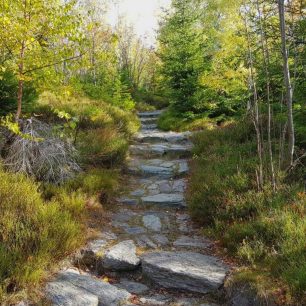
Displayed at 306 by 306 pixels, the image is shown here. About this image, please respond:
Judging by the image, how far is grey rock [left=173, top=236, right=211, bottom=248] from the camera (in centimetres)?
466

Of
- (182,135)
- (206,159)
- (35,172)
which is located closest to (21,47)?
(35,172)

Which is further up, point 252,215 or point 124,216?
point 252,215

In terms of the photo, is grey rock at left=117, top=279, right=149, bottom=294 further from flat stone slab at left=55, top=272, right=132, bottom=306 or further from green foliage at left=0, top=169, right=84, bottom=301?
green foliage at left=0, top=169, right=84, bottom=301

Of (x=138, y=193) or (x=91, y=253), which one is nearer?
(x=91, y=253)

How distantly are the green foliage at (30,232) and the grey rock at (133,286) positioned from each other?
2.36 feet

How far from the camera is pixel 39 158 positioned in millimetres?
5617

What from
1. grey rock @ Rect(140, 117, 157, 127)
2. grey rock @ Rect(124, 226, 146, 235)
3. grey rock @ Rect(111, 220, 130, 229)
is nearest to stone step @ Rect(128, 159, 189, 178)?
grey rock @ Rect(111, 220, 130, 229)

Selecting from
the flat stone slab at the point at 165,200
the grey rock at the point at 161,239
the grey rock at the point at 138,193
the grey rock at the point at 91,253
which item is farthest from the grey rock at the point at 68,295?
the grey rock at the point at 138,193

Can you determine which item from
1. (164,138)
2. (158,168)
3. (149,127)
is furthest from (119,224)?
(149,127)

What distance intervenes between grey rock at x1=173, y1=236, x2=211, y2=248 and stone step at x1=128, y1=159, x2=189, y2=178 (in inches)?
105

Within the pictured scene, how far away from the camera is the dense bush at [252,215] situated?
11.8 feet

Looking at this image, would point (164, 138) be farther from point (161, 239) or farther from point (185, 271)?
point (185, 271)

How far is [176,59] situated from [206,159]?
6.33 metres

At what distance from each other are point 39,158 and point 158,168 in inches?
116
